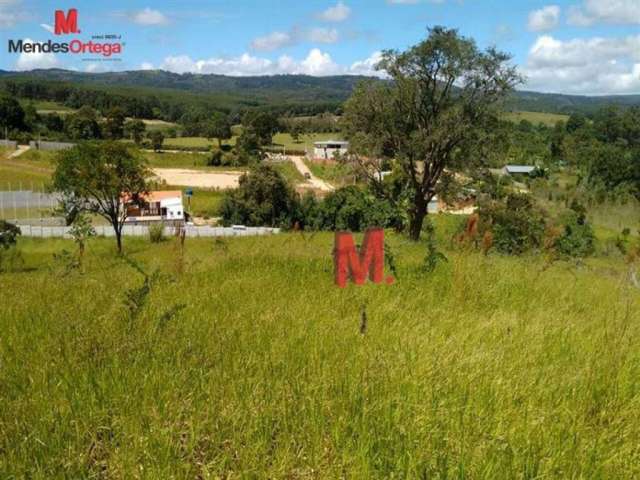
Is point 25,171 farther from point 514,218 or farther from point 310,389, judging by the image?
point 310,389

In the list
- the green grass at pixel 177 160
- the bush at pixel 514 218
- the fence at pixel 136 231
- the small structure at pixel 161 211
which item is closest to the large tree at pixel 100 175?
the fence at pixel 136 231

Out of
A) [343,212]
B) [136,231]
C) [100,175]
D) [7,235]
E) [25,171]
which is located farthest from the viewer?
[25,171]

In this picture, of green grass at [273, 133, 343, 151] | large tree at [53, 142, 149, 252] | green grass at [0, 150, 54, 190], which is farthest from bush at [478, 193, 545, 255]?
green grass at [273, 133, 343, 151]

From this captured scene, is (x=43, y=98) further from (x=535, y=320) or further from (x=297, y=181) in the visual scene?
(x=535, y=320)

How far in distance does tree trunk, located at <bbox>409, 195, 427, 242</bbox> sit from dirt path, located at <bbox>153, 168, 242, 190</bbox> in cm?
3411

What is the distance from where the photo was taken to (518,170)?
73875 mm

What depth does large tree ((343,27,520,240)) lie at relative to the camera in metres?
22.9

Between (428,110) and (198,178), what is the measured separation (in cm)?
4530

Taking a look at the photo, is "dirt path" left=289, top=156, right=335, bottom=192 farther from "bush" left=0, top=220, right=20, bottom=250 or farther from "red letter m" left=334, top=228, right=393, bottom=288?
"red letter m" left=334, top=228, right=393, bottom=288

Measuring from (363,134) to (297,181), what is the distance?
39.9 metres

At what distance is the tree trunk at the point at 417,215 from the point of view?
24.6m

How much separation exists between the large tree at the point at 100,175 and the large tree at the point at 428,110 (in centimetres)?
1355

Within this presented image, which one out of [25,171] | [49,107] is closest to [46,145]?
[25,171]

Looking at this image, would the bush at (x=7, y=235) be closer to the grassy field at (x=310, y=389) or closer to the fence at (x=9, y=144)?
the grassy field at (x=310, y=389)
